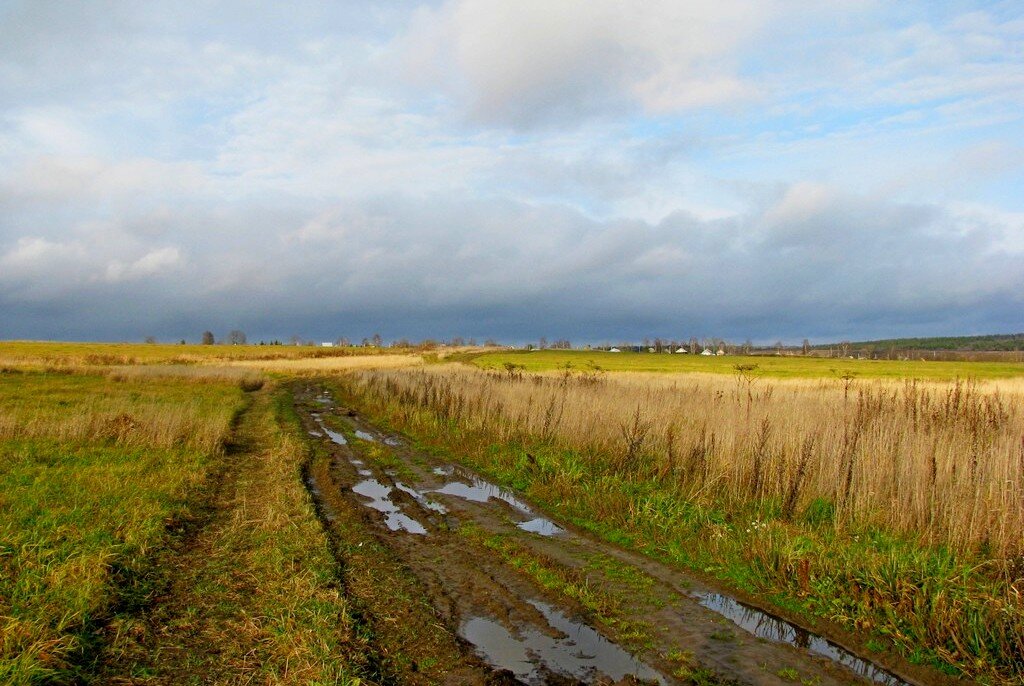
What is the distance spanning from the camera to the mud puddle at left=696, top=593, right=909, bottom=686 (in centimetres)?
510

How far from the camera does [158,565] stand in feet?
23.7

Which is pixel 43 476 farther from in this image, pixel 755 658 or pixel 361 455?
pixel 755 658

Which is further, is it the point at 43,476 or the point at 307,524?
the point at 43,476

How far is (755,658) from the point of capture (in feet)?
17.3

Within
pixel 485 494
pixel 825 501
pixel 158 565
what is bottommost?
pixel 485 494

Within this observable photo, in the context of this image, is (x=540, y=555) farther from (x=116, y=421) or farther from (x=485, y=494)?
(x=116, y=421)

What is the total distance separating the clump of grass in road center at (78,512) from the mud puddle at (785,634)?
595 centimetres

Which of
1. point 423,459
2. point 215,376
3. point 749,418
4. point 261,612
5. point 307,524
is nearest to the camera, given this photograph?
point 261,612

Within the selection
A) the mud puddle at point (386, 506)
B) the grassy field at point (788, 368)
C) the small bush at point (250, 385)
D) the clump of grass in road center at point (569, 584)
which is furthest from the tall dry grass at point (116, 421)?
the grassy field at point (788, 368)

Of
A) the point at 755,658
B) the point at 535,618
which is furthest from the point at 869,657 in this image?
the point at 535,618

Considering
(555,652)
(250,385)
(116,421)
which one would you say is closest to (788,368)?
(250,385)

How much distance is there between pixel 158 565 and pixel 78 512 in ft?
8.85

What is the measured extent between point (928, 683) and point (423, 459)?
1174cm

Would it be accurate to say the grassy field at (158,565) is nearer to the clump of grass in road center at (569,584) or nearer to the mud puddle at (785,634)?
the clump of grass in road center at (569,584)
